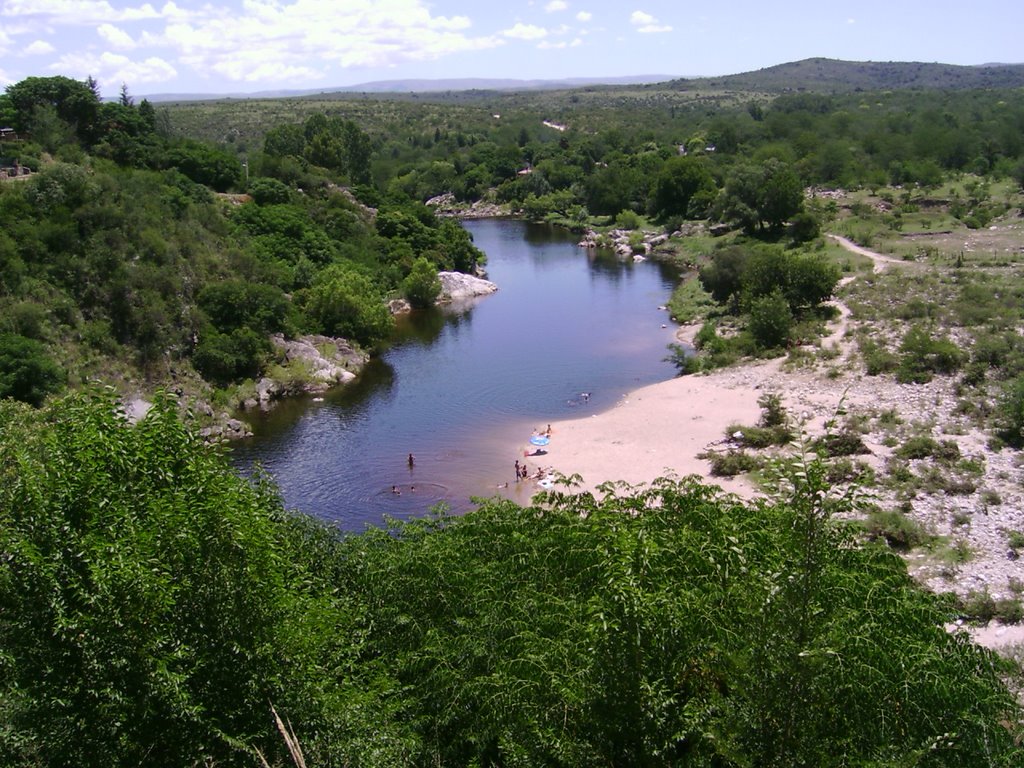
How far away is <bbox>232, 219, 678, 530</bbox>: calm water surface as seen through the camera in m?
33.7

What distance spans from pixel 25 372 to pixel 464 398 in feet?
66.5

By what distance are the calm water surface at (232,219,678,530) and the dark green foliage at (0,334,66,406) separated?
8.23 metres

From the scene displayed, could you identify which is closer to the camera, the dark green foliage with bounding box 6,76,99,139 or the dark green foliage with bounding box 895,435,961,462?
the dark green foliage with bounding box 895,435,961,462

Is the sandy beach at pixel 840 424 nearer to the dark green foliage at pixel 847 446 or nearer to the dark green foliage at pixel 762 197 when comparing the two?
the dark green foliage at pixel 847 446

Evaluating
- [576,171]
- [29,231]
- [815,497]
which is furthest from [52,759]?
[576,171]

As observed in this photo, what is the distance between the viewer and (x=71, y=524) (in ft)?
34.1

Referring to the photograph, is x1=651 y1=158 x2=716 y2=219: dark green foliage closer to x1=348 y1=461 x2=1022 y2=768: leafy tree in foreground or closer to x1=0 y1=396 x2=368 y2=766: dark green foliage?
x1=348 y1=461 x2=1022 y2=768: leafy tree in foreground

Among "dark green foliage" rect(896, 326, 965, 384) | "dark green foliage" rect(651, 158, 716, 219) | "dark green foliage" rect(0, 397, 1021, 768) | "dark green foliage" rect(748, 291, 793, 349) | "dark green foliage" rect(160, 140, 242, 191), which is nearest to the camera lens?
"dark green foliage" rect(0, 397, 1021, 768)

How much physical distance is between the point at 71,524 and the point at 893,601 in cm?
1135

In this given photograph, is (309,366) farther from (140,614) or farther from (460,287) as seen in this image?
(140,614)

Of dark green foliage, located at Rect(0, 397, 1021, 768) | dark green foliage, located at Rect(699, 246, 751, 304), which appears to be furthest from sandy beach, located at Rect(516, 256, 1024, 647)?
dark green foliage, located at Rect(0, 397, 1021, 768)

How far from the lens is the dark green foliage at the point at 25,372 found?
109 ft

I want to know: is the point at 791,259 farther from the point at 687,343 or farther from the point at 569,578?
the point at 569,578

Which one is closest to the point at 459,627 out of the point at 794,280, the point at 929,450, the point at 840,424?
the point at 929,450
